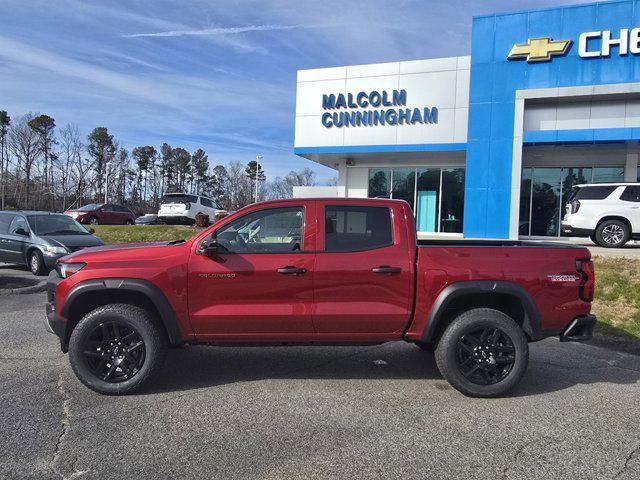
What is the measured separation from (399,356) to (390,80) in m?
16.8

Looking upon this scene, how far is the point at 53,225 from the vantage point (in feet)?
41.2

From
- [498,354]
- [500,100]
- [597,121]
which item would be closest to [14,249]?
[498,354]

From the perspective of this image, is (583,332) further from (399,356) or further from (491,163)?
(491,163)

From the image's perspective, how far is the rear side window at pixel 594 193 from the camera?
13.7 m

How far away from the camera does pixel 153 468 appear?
3174 mm

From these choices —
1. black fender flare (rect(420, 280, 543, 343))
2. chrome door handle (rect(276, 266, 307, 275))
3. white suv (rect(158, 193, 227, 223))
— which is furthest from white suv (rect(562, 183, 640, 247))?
white suv (rect(158, 193, 227, 223))

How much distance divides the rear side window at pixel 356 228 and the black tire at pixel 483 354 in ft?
3.46

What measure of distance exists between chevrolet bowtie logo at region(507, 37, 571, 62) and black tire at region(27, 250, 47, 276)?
16855 millimetres

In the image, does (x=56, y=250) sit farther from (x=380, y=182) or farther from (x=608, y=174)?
(x=608, y=174)

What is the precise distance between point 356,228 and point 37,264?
391 inches

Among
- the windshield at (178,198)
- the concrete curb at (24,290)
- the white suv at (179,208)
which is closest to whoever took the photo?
the concrete curb at (24,290)

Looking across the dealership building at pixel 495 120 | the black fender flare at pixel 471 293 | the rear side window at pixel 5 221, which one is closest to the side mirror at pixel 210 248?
the black fender flare at pixel 471 293

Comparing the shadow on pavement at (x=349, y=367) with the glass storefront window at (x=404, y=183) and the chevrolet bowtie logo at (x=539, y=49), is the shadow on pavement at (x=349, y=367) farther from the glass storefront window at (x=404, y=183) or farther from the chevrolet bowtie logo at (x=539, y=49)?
the glass storefront window at (x=404, y=183)

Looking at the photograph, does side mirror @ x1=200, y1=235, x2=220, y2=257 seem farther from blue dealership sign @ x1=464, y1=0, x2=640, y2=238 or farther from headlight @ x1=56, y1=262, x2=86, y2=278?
blue dealership sign @ x1=464, y1=0, x2=640, y2=238
